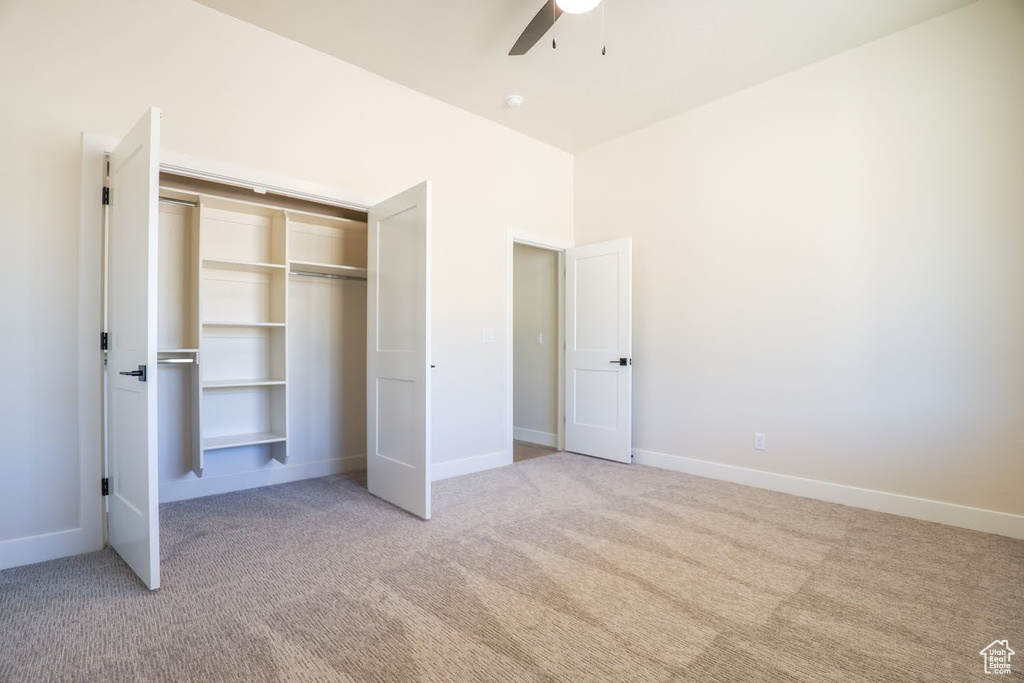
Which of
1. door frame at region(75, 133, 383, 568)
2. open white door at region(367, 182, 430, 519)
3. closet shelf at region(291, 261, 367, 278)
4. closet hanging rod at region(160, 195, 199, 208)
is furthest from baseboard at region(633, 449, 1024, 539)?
closet hanging rod at region(160, 195, 199, 208)

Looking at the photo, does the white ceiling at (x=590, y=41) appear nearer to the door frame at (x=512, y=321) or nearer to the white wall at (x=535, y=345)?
the door frame at (x=512, y=321)

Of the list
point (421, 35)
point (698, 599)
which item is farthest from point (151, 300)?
point (698, 599)

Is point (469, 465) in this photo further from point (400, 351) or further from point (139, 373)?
point (139, 373)

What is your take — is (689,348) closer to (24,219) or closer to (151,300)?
(151,300)

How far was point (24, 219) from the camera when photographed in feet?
7.73

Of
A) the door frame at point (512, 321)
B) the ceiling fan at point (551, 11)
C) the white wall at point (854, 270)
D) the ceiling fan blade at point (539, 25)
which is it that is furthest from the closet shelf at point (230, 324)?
the white wall at point (854, 270)

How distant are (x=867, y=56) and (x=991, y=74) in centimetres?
67

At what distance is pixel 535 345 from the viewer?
545 cm

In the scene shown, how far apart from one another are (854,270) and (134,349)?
415 centimetres

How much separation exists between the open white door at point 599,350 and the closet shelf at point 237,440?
2.63 m

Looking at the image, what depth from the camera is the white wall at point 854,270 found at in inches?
110

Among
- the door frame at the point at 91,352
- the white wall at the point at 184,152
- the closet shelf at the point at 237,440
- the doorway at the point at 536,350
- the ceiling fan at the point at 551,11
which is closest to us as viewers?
the ceiling fan at the point at 551,11

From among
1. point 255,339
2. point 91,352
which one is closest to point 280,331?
point 255,339

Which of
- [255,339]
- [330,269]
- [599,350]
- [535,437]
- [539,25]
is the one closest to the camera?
[539,25]
